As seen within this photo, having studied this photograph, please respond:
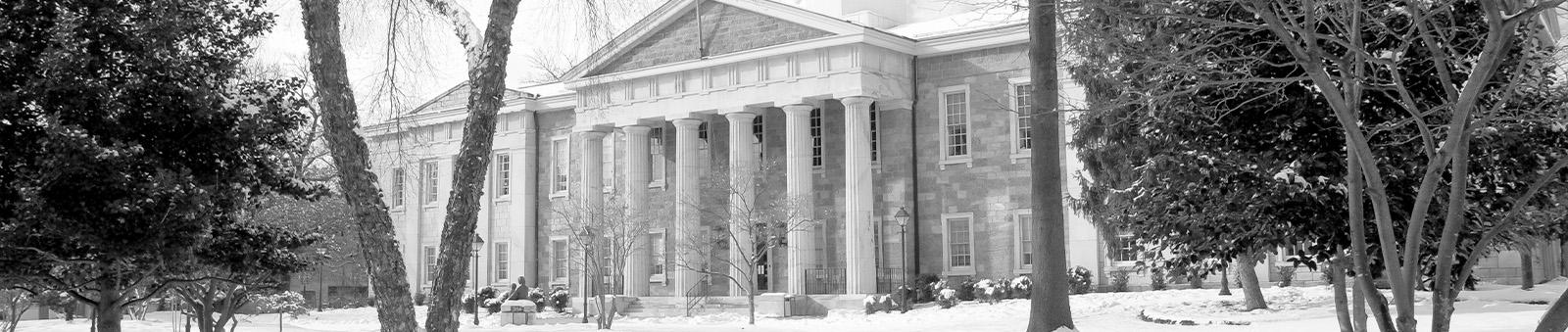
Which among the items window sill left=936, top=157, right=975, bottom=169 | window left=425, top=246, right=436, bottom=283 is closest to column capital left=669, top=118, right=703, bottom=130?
window sill left=936, top=157, right=975, bottom=169

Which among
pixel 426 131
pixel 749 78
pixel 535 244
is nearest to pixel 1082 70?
pixel 749 78

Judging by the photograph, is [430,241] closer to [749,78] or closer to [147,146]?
[749,78]

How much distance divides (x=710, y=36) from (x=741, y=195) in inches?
238

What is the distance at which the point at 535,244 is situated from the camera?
44688 millimetres

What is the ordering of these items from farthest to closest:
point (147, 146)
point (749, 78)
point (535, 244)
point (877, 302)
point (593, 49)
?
1. point (535, 244)
2. point (749, 78)
3. point (877, 302)
4. point (147, 146)
5. point (593, 49)

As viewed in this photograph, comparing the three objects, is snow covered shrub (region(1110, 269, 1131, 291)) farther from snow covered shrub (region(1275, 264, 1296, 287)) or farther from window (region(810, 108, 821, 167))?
window (region(810, 108, 821, 167))

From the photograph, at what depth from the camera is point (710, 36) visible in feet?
125

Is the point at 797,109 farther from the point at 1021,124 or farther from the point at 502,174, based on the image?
the point at 502,174

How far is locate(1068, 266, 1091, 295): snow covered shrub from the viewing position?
32500 millimetres

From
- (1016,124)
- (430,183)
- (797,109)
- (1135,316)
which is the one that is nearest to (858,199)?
(797,109)

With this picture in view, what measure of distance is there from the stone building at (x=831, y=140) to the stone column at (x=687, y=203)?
0.22 ft

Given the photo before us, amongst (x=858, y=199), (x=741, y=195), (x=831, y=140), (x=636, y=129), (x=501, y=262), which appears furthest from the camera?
(x=501, y=262)

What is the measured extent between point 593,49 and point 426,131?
37439 millimetres

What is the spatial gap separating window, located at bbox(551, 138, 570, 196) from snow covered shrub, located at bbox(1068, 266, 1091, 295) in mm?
17967
